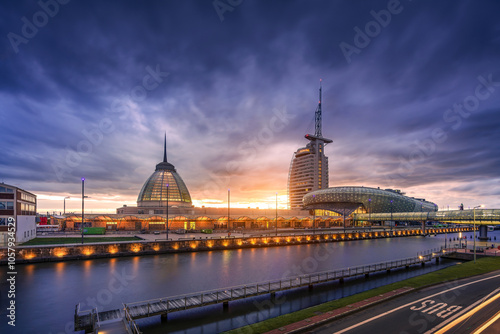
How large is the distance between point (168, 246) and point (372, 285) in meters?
39.5

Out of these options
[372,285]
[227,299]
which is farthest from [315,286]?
[227,299]

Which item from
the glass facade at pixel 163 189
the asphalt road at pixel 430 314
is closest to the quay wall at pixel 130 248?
the asphalt road at pixel 430 314

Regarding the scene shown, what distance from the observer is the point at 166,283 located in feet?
111

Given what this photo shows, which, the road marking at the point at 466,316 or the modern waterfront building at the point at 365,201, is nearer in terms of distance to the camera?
the road marking at the point at 466,316

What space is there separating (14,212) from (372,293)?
62439 mm

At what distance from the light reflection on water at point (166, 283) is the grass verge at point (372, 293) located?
176 inches

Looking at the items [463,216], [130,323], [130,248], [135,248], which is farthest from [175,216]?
[463,216]

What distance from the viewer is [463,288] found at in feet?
88.2

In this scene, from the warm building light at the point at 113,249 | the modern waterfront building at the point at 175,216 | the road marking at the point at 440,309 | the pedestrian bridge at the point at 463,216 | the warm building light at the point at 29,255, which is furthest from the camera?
the modern waterfront building at the point at 175,216

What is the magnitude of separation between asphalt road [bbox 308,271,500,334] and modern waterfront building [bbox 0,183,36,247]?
58.8 meters

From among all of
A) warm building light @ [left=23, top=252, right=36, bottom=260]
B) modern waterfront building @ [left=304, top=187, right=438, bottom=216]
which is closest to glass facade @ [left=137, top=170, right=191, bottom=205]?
warm building light @ [left=23, top=252, right=36, bottom=260]

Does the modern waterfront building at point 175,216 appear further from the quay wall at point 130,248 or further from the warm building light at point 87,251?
the warm building light at point 87,251

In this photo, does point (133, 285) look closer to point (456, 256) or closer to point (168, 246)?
point (168, 246)

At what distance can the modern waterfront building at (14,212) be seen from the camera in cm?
4944
